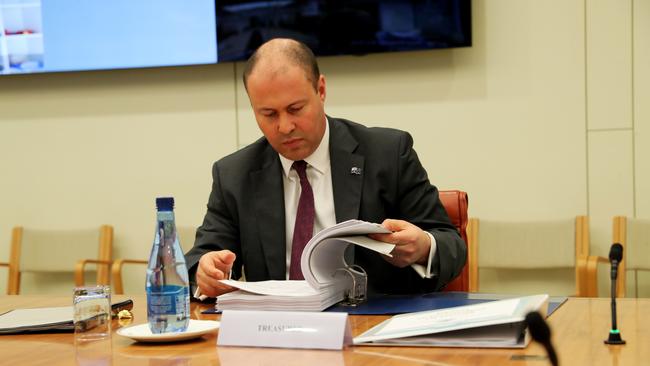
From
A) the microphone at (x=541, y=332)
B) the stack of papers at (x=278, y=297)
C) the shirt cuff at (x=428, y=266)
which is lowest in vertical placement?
the stack of papers at (x=278, y=297)

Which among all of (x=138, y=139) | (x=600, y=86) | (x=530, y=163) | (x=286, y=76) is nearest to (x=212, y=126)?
(x=138, y=139)

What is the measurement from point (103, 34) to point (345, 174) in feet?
10.9

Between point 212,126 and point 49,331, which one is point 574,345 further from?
point 212,126

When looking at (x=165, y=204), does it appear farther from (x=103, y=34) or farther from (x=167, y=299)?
(x=103, y=34)

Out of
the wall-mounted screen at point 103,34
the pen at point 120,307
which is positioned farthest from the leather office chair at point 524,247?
the pen at point 120,307

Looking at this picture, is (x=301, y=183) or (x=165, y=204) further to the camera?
(x=301, y=183)

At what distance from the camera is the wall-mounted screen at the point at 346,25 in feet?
16.8

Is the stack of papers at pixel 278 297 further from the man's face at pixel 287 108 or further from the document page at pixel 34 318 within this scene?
the man's face at pixel 287 108

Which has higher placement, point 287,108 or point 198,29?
point 198,29

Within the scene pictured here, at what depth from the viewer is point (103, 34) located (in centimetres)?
570

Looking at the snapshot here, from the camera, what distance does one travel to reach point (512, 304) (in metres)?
1.80

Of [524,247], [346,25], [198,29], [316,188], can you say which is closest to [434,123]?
[346,25]

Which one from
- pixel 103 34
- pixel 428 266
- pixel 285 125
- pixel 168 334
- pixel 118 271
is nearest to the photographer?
pixel 168 334

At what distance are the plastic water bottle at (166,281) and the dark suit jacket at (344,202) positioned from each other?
0.66 meters
